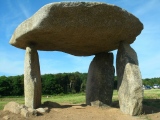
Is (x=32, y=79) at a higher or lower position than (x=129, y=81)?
higher

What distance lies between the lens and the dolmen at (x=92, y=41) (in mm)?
9641

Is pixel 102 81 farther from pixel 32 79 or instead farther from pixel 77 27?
pixel 77 27

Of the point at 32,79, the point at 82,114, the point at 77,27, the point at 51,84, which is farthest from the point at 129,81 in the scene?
the point at 51,84

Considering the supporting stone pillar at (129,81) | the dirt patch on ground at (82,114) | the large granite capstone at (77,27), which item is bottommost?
the dirt patch on ground at (82,114)

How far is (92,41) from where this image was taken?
1193 centimetres

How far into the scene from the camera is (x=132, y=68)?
36.0 feet

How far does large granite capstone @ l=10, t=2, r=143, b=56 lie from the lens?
9.45 metres

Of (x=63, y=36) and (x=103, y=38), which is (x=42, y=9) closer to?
(x=63, y=36)

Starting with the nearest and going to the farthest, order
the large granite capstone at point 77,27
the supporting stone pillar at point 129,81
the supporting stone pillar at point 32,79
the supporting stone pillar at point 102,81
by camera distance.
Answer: the large granite capstone at point 77,27 < the supporting stone pillar at point 129,81 < the supporting stone pillar at point 32,79 < the supporting stone pillar at point 102,81

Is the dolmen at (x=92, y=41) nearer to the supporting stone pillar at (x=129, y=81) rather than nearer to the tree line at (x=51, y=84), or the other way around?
the supporting stone pillar at (x=129, y=81)

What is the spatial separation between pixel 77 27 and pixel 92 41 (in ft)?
6.34

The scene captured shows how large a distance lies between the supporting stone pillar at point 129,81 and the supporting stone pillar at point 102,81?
1.46m

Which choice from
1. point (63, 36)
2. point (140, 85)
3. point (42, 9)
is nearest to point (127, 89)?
point (140, 85)

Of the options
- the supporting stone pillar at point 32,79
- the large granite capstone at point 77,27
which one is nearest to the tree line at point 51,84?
the large granite capstone at point 77,27
